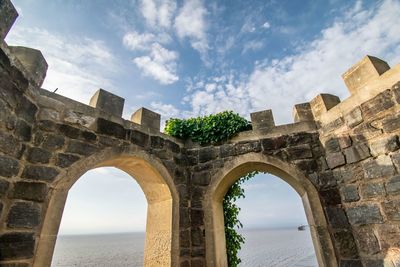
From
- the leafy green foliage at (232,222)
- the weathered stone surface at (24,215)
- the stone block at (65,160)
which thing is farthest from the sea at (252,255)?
the weathered stone surface at (24,215)

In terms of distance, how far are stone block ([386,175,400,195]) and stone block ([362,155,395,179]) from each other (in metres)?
0.06

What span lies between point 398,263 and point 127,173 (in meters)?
3.40

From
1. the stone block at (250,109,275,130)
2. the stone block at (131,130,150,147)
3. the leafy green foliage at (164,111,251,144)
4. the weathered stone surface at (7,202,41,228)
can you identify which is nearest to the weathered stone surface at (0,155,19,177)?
the weathered stone surface at (7,202,41,228)

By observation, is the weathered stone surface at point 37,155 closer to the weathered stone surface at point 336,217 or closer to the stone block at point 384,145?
the weathered stone surface at point 336,217

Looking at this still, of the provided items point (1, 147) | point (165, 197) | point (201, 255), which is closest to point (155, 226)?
point (165, 197)

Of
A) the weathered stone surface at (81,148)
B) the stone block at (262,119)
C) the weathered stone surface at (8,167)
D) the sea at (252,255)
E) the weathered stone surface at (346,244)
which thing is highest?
the stone block at (262,119)

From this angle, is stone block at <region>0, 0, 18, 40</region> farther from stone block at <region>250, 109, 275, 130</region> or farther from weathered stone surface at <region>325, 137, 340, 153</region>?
weathered stone surface at <region>325, 137, 340, 153</region>

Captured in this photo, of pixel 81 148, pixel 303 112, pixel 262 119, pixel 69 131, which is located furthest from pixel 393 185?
pixel 69 131

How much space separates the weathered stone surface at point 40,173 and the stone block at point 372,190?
3480mm

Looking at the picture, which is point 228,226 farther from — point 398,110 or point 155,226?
point 398,110

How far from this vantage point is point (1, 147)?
1.99m

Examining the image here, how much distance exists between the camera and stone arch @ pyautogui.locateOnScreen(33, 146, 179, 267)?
2418 mm

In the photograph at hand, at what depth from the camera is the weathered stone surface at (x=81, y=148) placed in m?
2.62

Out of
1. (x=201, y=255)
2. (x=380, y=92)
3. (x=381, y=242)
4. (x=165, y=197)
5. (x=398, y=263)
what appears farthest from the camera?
(x=165, y=197)
